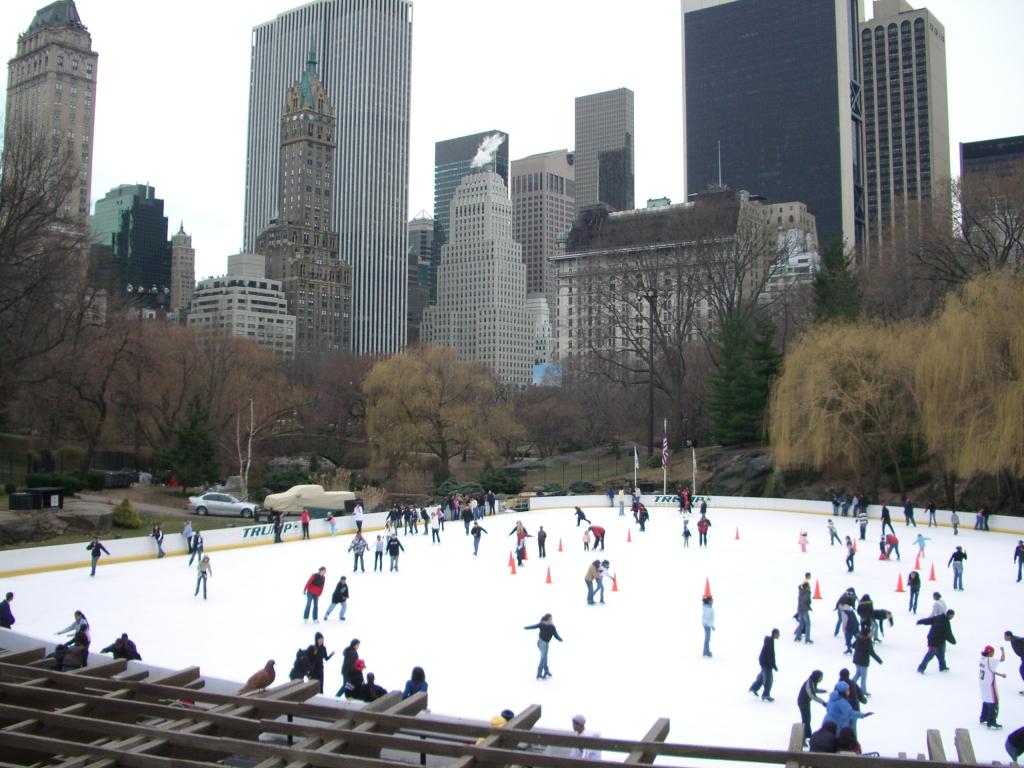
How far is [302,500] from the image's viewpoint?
41.5 metres

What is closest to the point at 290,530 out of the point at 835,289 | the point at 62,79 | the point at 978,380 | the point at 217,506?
the point at 217,506

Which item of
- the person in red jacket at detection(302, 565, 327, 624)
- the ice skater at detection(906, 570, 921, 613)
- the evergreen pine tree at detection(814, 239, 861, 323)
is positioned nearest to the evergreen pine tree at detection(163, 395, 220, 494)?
the person in red jacket at detection(302, 565, 327, 624)

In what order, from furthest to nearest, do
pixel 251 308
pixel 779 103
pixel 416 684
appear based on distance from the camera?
pixel 779 103
pixel 251 308
pixel 416 684

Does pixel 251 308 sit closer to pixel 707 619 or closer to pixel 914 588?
pixel 914 588

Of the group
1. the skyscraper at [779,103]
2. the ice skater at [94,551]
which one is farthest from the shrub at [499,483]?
the skyscraper at [779,103]

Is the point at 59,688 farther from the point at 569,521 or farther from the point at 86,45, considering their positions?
the point at 86,45

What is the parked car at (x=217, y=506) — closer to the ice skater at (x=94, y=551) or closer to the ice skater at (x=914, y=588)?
the ice skater at (x=94, y=551)

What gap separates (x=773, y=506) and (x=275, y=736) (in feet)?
124

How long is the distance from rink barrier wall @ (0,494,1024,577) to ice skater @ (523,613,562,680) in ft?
54.1

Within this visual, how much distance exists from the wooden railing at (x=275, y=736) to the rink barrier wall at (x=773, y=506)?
96.2 feet

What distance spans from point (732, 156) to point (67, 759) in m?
194

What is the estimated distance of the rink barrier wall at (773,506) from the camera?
33.3 meters

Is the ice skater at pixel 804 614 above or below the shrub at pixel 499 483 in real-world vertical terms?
below

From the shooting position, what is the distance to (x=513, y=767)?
6.78 m
